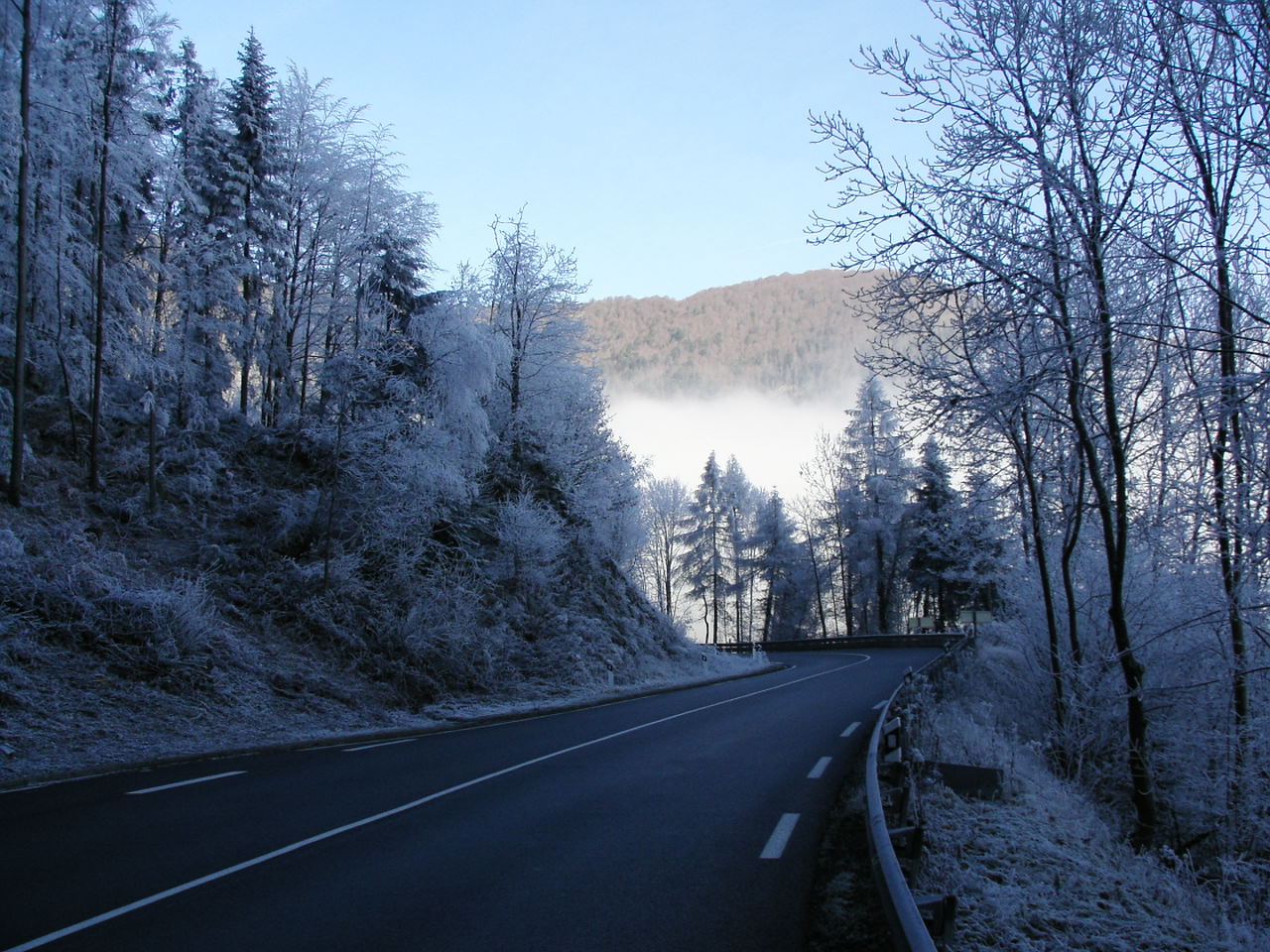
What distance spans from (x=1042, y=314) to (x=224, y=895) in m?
8.20

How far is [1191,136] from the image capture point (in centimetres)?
800

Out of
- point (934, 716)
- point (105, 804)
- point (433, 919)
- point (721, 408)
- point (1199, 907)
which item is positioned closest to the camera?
point (433, 919)

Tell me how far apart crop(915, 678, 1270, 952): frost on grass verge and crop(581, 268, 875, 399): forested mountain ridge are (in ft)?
238

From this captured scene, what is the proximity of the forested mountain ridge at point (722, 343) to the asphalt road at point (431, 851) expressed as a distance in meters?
72.0

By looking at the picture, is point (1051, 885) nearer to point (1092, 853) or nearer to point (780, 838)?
point (1092, 853)

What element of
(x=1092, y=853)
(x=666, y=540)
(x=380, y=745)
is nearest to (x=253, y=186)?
(x=380, y=745)

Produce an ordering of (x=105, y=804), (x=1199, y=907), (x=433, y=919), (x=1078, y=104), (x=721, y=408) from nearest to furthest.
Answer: (x=433, y=919), (x=1199, y=907), (x=105, y=804), (x=1078, y=104), (x=721, y=408)

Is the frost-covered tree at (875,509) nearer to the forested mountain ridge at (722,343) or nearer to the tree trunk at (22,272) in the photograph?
the forested mountain ridge at (722,343)

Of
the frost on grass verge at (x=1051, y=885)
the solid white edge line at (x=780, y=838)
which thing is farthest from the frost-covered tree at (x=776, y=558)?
the solid white edge line at (x=780, y=838)

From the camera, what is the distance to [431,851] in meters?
6.88

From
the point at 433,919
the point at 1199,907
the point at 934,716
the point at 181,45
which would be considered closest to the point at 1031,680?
the point at 934,716

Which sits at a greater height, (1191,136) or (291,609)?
(1191,136)

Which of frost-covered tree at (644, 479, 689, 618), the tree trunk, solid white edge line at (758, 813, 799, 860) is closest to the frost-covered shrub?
solid white edge line at (758, 813, 799, 860)

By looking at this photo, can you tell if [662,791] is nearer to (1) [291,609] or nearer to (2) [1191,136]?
(2) [1191,136]
